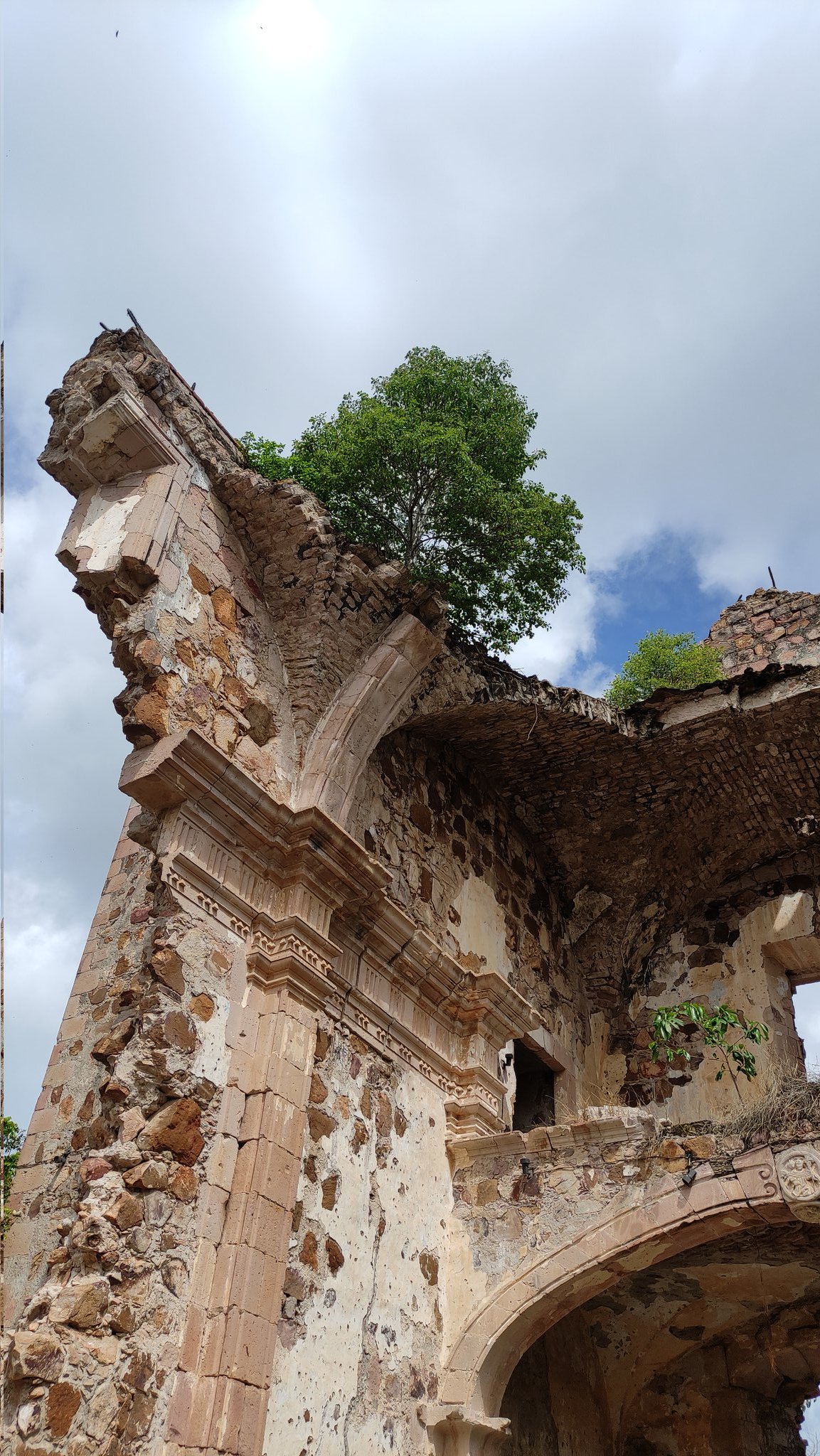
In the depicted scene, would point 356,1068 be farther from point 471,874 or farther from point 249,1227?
point 471,874

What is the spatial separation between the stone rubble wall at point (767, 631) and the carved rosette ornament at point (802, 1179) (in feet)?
17.6

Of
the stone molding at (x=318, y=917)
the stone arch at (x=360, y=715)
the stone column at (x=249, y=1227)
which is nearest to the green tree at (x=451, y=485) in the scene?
the stone arch at (x=360, y=715)

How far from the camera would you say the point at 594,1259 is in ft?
19.2

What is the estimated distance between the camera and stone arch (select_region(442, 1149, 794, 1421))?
18.9 ft

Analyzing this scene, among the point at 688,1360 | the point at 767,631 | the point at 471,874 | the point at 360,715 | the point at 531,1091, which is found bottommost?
the point at 688,1360

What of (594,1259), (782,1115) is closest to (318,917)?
(594,1259)

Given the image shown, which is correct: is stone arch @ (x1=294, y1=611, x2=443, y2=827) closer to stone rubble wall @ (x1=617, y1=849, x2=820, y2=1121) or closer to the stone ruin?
the stone ruin

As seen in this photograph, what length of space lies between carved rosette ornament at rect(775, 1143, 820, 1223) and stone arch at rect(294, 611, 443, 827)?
2.75 meters

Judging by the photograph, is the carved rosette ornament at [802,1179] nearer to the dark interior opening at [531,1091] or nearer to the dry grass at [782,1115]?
the dry grass at [782,1115]

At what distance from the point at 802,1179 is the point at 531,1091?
3.10m

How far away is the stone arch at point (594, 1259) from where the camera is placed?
18.9ft

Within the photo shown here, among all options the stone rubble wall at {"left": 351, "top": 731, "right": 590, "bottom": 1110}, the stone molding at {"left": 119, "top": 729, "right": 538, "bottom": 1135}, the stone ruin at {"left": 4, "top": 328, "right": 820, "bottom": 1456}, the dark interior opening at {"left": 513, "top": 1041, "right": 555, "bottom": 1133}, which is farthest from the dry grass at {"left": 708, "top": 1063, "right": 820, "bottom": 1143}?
the dark interior opening at {"left": 513, "top": 1041, "right": 555, "bottom": 1133}

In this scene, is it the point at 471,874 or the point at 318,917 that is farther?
the point at 471,874

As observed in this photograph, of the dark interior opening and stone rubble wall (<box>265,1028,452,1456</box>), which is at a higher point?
the dark interior opening
